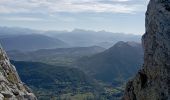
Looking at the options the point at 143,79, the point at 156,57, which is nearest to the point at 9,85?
the point at 143,79

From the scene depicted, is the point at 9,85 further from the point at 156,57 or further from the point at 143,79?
the point at 156,57

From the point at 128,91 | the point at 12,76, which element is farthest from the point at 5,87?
the point at 128,91

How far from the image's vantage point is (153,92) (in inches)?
1184

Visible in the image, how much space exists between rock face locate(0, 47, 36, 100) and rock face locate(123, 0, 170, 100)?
13.8 metres

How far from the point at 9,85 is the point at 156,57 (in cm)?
1984

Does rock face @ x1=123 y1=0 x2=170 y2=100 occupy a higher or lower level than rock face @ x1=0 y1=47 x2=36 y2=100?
higher

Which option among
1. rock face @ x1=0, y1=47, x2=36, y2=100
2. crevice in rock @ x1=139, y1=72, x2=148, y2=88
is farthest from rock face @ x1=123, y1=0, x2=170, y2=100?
rock face @ x1=0, y1=47, x2=36, y2=100

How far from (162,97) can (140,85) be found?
4383mm

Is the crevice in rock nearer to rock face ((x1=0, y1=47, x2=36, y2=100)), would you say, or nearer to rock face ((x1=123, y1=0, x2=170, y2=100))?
rock face ((x1=123, y1=0, x2=170, y2=100))

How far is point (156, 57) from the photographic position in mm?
30031

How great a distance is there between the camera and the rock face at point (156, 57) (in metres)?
29.1

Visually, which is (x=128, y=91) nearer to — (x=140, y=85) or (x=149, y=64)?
(x=140, y=85)

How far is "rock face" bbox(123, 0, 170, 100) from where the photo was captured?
29109 millimetres

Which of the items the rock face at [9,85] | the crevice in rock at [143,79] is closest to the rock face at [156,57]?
the crevice in rock at [143,79]
